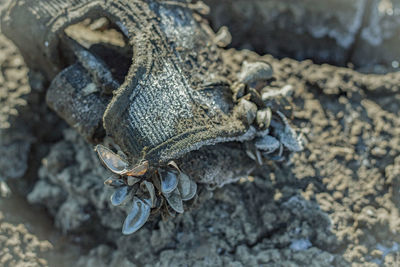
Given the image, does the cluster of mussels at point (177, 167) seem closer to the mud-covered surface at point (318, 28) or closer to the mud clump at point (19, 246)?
the mud clump at point (19, 246)

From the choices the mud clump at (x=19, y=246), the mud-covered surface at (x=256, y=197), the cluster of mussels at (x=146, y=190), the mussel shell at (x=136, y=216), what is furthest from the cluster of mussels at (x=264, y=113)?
the mud clump at (x=19, y=246)

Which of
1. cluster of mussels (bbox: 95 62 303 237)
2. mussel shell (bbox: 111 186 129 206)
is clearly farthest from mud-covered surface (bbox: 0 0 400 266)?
mussel shell (bbox: 111 186 129 206)

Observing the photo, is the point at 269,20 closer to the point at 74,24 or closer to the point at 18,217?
the point at 74,24

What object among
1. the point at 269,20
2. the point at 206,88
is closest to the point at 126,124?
the point at 206,88

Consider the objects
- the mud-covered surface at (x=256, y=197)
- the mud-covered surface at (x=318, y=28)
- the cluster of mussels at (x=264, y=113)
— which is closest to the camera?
the cluster of mussels at (x=264, y=113)

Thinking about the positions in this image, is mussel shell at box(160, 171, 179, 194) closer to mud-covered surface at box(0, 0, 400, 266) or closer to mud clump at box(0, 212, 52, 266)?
mud-covered surface at box(0, 0, 400, 266)
